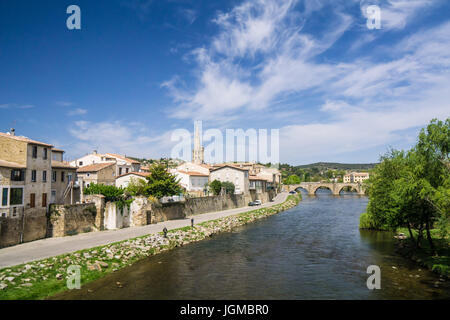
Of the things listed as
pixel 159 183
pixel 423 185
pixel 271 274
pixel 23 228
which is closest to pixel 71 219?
pixel 23 228

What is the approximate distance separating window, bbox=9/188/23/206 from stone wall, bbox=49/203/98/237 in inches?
147

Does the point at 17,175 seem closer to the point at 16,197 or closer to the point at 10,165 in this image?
the point at 10,165

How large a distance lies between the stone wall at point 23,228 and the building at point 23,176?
30 centimetres

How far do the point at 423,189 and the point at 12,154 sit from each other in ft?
111

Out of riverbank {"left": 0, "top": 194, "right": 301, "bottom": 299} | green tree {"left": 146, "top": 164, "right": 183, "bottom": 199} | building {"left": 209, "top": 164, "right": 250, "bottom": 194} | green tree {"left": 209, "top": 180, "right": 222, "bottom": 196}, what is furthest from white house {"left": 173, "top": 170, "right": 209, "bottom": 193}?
riverbank {"left": 0, "top": 194, "right": 301, "bottom": 299}

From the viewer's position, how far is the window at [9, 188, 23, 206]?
88.8 feet

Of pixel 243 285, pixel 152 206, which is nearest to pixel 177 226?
pixel 152 206

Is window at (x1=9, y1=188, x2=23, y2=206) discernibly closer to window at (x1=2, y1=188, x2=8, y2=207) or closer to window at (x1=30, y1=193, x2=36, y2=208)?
window at (x1=2, y1=188, x2=8, y2=207)

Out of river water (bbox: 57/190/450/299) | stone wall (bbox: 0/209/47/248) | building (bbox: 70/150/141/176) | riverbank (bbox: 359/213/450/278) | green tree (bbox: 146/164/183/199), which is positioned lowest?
river water (bbox: 57/190/450/299)

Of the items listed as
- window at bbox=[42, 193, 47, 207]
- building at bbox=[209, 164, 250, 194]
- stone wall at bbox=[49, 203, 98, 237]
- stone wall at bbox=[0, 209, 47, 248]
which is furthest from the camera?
building at bbox=[209, 164, 250, 194]

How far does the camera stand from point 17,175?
28.1 m

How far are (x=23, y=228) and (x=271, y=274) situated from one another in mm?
22113

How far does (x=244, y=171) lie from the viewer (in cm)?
8056

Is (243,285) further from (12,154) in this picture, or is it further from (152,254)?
(12,154)
